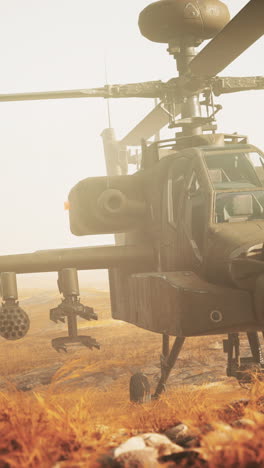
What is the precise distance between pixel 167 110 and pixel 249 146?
3.70m

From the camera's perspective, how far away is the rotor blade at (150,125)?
553 inches

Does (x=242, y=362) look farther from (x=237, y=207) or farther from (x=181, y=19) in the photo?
(x=181, y=19)

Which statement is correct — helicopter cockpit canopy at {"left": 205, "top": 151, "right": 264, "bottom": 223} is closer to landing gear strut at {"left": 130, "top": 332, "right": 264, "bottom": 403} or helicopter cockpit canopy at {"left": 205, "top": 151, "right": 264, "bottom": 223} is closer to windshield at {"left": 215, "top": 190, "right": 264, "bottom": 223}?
windshield at {"left": 215, "top": 190, "right": 264, "bottom": 223}

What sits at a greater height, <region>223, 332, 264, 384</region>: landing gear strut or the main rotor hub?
the main rotor hub

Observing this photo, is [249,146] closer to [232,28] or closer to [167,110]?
[232,28]

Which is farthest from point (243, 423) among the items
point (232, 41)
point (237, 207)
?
point (232, 41)

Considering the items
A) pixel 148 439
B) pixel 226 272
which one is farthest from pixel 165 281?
pixel 148 439

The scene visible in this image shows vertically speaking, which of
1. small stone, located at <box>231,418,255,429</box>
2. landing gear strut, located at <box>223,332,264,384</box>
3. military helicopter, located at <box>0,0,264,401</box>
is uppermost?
military helicopter, located at <box>0,0,264,401</box>

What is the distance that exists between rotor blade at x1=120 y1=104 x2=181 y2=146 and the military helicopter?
2229 mm

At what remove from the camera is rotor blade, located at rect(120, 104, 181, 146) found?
1404 cm

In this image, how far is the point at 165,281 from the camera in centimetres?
630

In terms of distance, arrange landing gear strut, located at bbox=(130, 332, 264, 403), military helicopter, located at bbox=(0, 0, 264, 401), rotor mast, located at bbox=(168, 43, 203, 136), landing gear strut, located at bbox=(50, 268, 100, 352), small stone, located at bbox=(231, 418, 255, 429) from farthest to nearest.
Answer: rotor mast, located at bbox=(168, 43, 203, 136) < landing gear strut, located at bbox=(50, 268, 100, 352) < landing gear strut, located at bbox=(130, 332, 264, 403) < military helicopter, located at bbox=(0, 0, 264, 401) < small stone, located at bbox=(231, 418, 255, 429)

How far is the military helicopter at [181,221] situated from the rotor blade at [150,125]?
2.23 metres

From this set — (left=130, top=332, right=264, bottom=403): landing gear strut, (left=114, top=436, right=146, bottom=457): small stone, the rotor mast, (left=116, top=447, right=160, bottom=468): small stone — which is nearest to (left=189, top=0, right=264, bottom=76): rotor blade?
the rotor mast
